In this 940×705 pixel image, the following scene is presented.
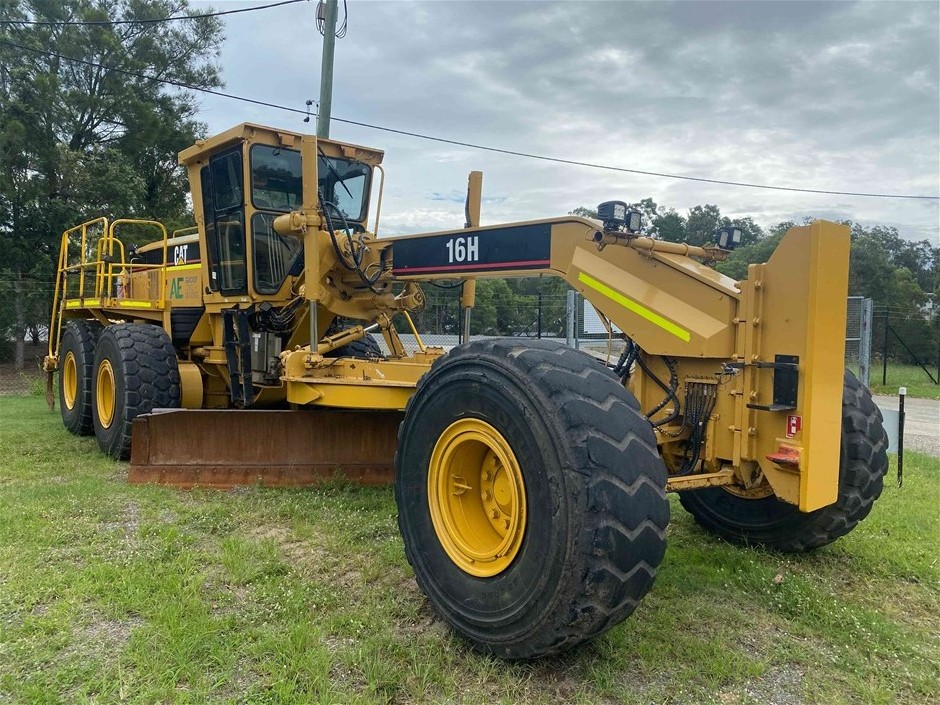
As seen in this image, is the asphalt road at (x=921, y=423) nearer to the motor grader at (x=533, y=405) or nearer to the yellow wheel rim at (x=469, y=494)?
the motor grader at (x=533, y=405)

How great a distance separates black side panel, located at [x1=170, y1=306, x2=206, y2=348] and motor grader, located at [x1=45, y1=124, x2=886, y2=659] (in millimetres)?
895

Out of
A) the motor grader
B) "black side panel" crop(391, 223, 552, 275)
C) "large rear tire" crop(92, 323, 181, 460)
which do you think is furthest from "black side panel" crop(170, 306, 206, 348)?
"black side panel" crop(391, 223, 552, 275)

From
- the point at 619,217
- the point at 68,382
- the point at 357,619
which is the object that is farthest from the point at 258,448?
the point at 68,382

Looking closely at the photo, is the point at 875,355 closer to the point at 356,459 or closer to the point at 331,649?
the point at 356,459

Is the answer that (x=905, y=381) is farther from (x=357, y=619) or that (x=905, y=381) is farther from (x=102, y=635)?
(x=102, y=635)

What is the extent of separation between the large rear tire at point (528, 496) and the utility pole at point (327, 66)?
10029mm

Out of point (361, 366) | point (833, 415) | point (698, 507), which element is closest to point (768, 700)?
point (833, 415)

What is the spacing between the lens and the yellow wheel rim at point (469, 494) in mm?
3088

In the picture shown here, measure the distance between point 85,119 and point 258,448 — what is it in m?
19.3

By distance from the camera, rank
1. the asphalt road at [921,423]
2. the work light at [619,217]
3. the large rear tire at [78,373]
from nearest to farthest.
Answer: the work light at [619,217], the large rear tire at [78,373], the asphalt road at [921,423]

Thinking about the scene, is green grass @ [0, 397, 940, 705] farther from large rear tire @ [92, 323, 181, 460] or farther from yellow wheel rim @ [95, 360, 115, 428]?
yellow wheel rim @ [95, 360, 115, 428]

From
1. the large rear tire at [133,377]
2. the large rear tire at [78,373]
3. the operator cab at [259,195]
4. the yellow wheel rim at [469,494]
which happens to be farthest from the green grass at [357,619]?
the large rear tire at [78,373]

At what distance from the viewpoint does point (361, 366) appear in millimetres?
5383

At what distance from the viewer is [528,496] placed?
2754mm
